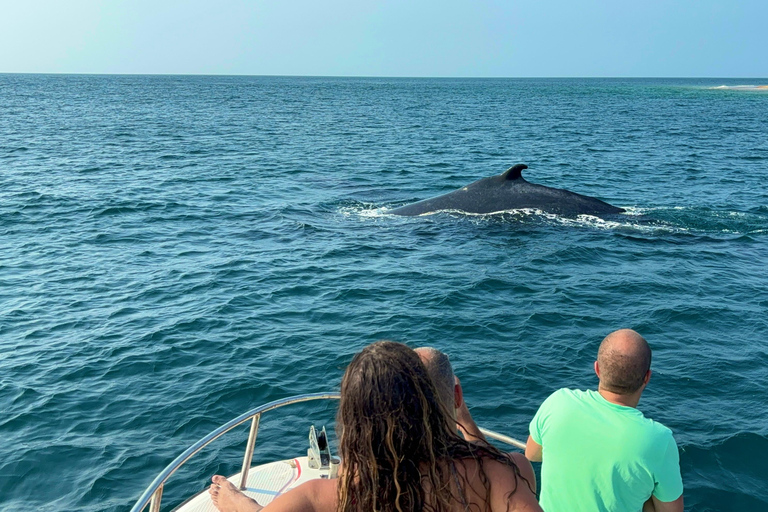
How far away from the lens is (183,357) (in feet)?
34.6

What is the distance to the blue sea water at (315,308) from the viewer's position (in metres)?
8.26

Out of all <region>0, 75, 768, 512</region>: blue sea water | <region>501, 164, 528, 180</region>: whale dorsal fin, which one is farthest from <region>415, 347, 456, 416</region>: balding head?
<region>501, 164, 528, 180</region>: whale dorsal fin

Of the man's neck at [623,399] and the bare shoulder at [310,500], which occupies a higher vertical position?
the bare shoulder at [310,500]

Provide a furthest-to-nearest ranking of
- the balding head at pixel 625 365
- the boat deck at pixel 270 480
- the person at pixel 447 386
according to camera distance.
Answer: the boat deck at pixel 270 480 → the balding head at pixel 625 365 → the person at pixel 447 386

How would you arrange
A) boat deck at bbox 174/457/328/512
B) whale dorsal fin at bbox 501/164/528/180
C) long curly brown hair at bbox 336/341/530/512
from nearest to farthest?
long curly brown hair at bbox 336/341/530/512 → boat deck at bbox 174/457/328/512 → whale dorsal fin at bbox 501/164/528/180

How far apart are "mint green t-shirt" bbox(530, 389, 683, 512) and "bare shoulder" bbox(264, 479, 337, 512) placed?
1580mm

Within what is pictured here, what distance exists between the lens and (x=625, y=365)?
3525mm

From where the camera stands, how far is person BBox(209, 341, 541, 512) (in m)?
2.22

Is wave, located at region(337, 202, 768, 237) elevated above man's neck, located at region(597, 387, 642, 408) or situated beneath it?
situated beneath

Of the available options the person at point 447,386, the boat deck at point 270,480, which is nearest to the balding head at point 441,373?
the person at point 447,386

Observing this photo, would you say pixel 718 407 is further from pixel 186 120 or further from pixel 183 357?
pixel 186 120

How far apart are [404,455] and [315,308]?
10.5 m

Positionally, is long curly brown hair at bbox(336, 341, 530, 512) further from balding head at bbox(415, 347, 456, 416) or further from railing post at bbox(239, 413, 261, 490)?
railing post at bbox(239, 413, 261, 490)

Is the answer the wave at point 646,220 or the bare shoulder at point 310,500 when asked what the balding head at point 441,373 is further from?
the wave at point 646,220
